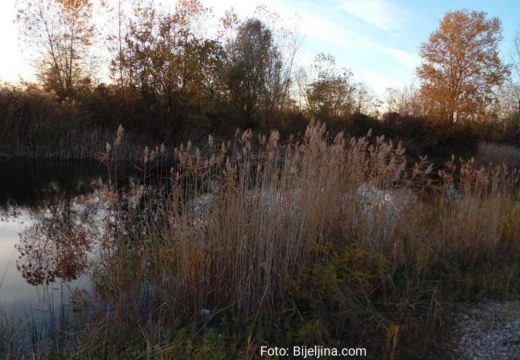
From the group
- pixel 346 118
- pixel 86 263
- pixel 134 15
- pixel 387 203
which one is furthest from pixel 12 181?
pixel 346 118

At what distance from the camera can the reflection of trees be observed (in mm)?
5035

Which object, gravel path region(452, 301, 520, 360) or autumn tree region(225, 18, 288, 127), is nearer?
gravel path region(452, 301, 520, 360)

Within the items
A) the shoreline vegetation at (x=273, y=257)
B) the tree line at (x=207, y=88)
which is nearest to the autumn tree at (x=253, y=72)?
the tree line at (x=207, y=88)

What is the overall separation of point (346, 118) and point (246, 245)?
1012 inches

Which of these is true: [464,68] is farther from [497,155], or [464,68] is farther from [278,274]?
[278,274]

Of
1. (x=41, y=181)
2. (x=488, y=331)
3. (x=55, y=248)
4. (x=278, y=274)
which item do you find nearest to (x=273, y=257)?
(x=278, y=274)

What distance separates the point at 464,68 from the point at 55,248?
102ft

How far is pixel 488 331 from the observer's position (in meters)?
3.62

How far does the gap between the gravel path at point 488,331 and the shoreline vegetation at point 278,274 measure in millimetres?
164

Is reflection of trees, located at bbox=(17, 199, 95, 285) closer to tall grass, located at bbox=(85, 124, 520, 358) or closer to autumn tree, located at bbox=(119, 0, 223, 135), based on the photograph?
tall grass, located at bbox=(85, 124, 520, 358)

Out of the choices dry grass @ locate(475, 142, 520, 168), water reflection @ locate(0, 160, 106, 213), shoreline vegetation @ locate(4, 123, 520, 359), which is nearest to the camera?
shoreline vegetation @ locate(4, 123, 520, 359)

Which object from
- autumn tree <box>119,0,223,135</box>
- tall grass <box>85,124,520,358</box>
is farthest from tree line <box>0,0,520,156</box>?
tall grass <box>85,124,520,358</box>

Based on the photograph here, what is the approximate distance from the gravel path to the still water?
3.39m

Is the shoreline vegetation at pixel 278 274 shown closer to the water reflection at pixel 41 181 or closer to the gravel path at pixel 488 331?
the gravel path at pixel 488 331
